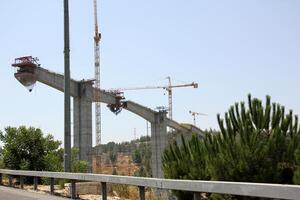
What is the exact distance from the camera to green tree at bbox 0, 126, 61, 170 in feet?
76.9

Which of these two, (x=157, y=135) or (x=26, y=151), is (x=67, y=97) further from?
(x=157, y=135)

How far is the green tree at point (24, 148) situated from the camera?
76.9 feet

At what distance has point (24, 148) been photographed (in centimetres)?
2370

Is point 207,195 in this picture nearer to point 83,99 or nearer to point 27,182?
point 27,182

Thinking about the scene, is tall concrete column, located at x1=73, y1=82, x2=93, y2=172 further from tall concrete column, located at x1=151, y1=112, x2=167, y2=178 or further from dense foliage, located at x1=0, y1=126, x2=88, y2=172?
dense foliage, located at x1=0, y1=126, x2=88, y2=172

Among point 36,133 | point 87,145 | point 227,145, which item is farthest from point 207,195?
point 87,145

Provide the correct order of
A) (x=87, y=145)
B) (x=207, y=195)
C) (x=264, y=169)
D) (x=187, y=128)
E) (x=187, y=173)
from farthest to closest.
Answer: (x=187, y=128)
(x=87, y=145)
(x=187, y=173)
(x=207, y=195)
(x=264, y=169)

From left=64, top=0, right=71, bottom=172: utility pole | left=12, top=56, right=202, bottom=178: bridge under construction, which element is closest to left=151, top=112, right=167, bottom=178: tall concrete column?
left=12, top=56, right=202, bottom=178: bridge under construction

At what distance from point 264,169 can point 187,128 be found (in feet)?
319

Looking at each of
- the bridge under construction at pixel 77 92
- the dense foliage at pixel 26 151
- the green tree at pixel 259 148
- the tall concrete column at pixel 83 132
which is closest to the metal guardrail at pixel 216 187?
the green tree at pixel 259 148

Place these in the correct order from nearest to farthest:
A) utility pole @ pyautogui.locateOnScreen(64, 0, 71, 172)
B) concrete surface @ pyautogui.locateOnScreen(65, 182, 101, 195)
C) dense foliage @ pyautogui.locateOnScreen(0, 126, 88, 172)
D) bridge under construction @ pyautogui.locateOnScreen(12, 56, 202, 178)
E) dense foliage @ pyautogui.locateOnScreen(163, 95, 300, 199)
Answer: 1. dense foliage @ pyautogui.locateOnScreen(163, 95, 300, 199)
2. concrete surface @ pyautogui.locateOnScreen(65, 182, 101, 195)
3. utility pole @ pyautogui.locateOnScreen(64, 0, 71, 172)
4. dense foliage @ pyautogui.locateOnScreen(0, 126, 88, 172)
5. bridge under construction @ pyautogui.locateOnScreen(12, 56, 202, 178)

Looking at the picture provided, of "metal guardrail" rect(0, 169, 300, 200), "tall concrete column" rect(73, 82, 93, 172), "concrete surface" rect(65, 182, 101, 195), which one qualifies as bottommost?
"concrete surface" rect(65, 182, 101, 195)

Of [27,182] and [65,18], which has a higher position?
[65,18]

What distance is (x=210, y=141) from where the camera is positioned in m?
12.7
